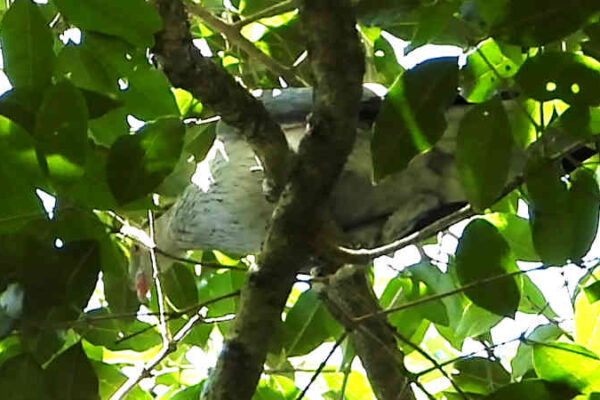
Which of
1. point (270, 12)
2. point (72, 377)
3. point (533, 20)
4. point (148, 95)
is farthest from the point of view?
point (270, 12)

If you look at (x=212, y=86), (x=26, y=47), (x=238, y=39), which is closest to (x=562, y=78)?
(x=212, y=86)

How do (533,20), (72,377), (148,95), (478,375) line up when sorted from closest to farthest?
(533,20) → (72,377) → (148,95) → (478,375)

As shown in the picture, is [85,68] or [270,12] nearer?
[85,68]

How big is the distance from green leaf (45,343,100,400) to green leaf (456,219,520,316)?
37 centimetres

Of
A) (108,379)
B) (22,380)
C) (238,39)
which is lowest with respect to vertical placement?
(22,380)

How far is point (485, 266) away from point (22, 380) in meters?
0.45

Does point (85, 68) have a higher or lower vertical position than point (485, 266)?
higher

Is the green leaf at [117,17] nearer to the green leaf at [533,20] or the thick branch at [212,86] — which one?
the thick branch at [212,86]

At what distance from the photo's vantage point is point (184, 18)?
100 centimetres

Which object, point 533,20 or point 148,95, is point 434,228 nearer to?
point 533,20

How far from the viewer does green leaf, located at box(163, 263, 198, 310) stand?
1.42m

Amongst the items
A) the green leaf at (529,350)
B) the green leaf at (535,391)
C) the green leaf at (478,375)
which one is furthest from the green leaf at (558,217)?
the green leaf at (529,350)

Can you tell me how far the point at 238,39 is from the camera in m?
1.38

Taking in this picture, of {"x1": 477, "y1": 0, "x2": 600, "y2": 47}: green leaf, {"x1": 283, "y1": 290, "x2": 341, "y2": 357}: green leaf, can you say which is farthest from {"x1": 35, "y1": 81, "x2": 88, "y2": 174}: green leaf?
{"x1": 283, "y1": 290, "x2": 341, "y2": 357}: green leaf
